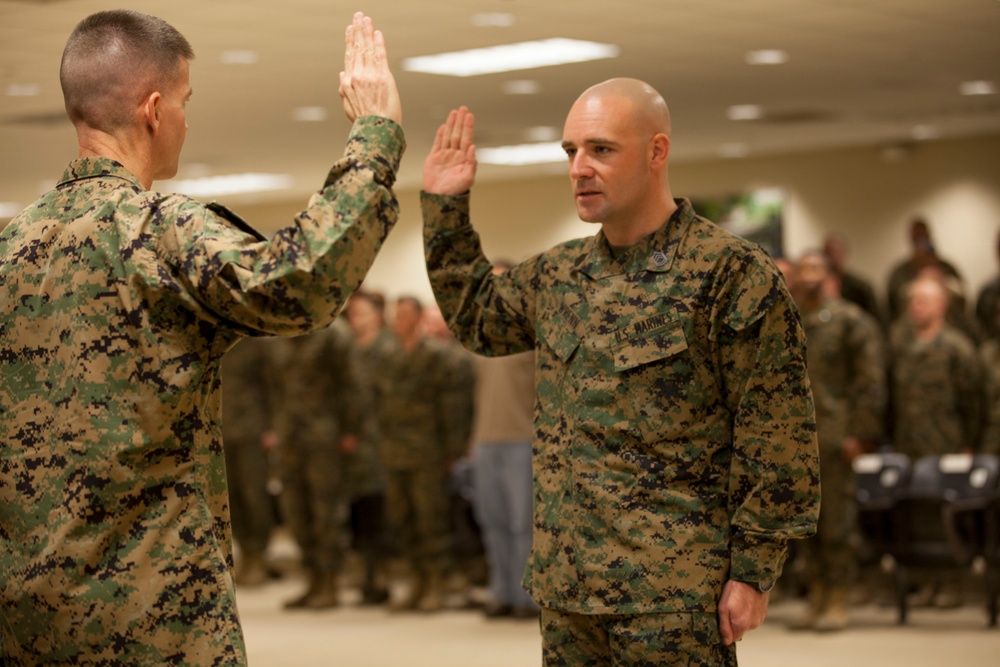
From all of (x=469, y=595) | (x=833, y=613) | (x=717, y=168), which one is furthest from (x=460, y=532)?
(x=717, y=168)

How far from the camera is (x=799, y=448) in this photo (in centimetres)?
269

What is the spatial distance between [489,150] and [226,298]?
1157 cm

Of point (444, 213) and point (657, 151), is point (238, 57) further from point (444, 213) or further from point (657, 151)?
point (657, 151)

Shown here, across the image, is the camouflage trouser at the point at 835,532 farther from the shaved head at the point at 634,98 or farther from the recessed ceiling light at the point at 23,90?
the recessed ceiling light at the point at 23,90

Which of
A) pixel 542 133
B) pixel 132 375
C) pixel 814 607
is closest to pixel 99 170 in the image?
pixel 132 375

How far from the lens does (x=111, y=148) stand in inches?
85.5

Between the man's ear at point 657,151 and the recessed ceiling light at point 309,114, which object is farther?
the recessed ceiling light at point 309,114

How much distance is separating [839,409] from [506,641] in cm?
217

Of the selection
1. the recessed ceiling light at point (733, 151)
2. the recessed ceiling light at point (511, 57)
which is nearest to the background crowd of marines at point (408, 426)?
the recessed ceiling light at point (511, 57)

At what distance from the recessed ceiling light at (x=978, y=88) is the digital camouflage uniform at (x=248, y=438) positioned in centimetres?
564

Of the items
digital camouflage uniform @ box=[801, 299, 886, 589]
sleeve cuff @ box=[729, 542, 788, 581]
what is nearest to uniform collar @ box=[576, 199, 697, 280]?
sleeve cuff @ box=[729, 542, 788, 581]

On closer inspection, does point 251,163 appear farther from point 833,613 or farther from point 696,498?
point 696,498

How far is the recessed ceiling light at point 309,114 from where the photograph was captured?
34.0 feet

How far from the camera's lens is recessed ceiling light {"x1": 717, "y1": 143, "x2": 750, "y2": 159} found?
13688 mm
